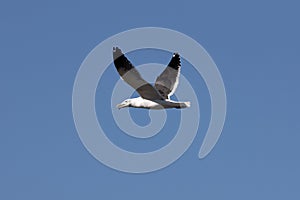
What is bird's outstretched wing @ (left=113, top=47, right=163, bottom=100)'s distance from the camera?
1947 inches

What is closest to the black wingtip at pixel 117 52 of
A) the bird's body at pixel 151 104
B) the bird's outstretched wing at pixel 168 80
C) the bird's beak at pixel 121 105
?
the bird's outstretched wing at pixel 168 80

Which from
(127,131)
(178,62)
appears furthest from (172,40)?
(127,131)

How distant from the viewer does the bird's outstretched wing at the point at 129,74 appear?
49.5m

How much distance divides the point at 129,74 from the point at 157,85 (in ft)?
5.85

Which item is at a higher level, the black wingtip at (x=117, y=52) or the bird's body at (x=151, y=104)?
the black wingtip at (x=117, y=52)

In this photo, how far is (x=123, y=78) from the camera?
4988 centimetres

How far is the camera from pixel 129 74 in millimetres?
49562

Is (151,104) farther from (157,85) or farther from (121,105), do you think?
(121,105)

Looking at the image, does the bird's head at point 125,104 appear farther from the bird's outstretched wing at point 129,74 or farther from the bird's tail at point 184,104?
the bird's tail at point 184,104

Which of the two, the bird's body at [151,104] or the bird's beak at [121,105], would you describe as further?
the bird's beak at [121,105]

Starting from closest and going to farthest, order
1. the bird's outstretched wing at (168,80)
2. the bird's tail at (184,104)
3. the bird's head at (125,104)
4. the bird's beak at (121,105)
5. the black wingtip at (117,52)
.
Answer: the black wingtip at (117,52), the bird's tail at (184,104), the bird's outstretched wing at (168,80), the bird's head at (125,104), the bird's beak at (121,105)

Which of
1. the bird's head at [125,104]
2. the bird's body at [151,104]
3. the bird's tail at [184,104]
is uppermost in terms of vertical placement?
the bird's head at [125,104]

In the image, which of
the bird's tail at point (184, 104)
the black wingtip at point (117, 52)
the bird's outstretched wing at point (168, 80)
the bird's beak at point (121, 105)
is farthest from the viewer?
the bird's beak at point (121, 105)

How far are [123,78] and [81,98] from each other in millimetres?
4781
